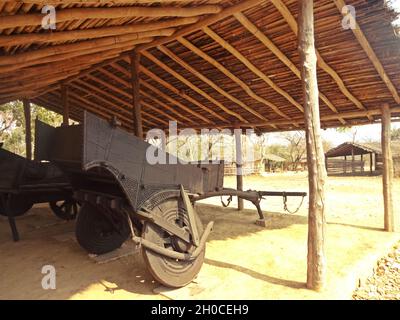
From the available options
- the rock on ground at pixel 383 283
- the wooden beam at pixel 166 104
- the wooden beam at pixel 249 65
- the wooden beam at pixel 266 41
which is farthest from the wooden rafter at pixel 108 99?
the rock on ground at pixel 383 283

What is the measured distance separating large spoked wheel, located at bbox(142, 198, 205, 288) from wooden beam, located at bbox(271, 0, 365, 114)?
320 cm

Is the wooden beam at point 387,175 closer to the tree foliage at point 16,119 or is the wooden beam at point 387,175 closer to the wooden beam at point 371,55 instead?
the wooden beam at point 371,55

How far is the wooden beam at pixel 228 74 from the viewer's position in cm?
532

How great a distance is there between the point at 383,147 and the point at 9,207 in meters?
8.07

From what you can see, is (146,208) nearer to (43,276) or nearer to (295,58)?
(43,276)

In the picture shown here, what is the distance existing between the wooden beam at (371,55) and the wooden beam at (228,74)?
247 centimetres

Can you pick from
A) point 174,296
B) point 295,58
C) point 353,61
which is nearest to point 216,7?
point 295,58

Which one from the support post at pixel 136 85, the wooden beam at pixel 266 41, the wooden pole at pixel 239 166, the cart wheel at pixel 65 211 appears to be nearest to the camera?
the wooden beam at pixel 266 41

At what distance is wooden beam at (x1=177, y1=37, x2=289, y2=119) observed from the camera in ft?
17.4

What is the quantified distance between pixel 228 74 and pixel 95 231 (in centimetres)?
418

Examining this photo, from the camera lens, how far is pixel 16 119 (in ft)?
73.9

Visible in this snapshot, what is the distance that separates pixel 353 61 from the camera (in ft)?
16.9

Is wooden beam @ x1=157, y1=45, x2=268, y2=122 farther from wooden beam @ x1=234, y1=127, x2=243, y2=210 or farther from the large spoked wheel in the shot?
the large spoked wheel

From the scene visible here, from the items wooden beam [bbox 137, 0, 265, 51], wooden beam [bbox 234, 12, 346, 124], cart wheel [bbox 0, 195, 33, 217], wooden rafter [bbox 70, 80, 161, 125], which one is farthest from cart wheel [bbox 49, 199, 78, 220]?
wooden beam [bbox 234, 12, 346, 124]
